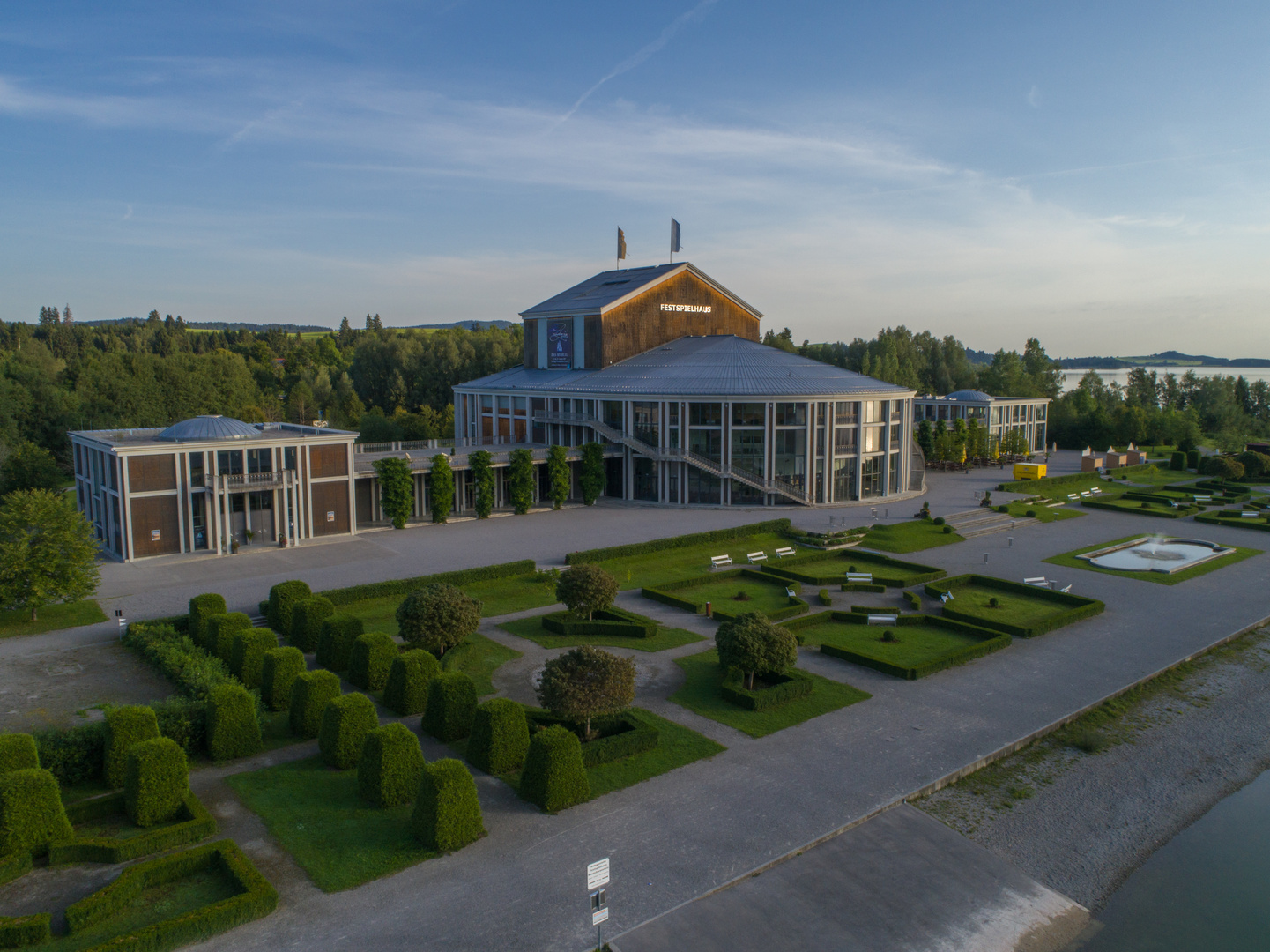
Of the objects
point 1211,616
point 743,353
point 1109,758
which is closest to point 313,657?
point 1109,758

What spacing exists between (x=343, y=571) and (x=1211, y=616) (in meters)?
39.6

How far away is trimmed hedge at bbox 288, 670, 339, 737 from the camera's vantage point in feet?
78.5

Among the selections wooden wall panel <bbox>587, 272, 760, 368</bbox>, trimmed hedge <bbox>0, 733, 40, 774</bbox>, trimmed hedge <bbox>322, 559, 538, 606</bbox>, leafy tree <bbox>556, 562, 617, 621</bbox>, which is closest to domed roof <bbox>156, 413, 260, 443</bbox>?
trimmed hedge <bbox>322, 559, 538, 606</bbox>

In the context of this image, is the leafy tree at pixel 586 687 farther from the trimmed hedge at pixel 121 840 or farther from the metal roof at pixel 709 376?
the metal roof at pixel 709 376

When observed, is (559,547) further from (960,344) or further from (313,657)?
(960,344)

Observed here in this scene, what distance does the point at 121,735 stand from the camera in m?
20.9

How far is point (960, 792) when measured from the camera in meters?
21.5

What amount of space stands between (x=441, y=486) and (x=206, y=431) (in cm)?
1372

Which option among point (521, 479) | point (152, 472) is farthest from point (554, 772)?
point (521, 479)

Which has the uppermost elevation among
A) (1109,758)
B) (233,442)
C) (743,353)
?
(743,353)

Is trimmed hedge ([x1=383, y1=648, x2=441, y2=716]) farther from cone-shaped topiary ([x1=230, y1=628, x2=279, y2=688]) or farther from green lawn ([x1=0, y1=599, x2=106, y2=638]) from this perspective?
green lawn ([x1=0, y1=599, x2=106, y2=638])

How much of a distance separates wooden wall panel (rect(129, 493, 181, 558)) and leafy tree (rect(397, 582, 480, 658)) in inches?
876

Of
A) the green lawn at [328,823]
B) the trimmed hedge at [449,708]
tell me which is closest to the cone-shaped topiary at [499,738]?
the trimmed hedge at [449,708]

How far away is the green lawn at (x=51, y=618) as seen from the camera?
109 feet
